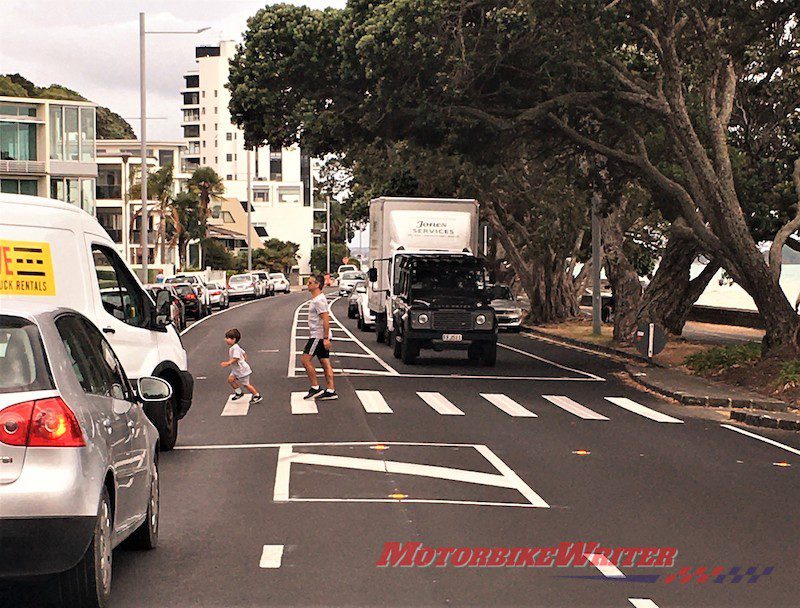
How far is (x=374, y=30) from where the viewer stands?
2466 centimetres

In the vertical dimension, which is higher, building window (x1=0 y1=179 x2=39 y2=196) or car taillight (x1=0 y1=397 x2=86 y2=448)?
building window (x1=0 y1=179 x2=39 y2=196)

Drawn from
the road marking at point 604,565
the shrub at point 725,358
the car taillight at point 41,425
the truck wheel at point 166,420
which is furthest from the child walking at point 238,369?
the car taillight at point 41,425

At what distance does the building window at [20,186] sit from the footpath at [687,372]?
3626 centimetres

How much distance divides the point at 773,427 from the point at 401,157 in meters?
27.8

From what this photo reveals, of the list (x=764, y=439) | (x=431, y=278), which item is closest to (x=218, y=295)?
(x=431, y=278)

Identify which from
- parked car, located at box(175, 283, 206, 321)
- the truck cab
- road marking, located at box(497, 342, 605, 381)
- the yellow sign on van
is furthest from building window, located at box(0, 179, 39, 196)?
the yellow sign on van

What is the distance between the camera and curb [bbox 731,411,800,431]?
19.0 meters

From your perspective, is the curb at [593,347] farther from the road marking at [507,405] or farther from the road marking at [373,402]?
the road marking at [373,402]

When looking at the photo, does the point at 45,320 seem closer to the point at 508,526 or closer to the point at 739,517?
the point at 508,526

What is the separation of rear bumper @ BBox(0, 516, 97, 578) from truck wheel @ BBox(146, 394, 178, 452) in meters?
7.43

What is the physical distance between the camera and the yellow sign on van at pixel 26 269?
39.4ft

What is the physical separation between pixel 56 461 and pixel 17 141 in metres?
68.6

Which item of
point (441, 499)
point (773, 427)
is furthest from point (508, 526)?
point (773, 427)

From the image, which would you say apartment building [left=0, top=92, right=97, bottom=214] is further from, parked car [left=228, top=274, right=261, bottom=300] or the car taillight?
the car taillight
